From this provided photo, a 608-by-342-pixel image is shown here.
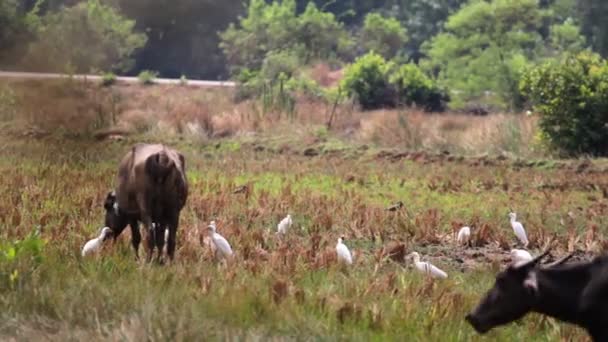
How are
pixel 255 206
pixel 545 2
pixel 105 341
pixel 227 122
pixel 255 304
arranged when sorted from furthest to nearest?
pixel 545 2, pixel 227 122, pixel 255 206, pixel 255 304, pixel 105 341

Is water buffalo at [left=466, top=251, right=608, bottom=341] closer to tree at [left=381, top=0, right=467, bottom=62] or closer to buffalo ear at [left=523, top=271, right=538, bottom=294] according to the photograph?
buffalo ear at [left=523, top=271, right=538, bottom=294]

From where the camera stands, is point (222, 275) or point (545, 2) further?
point (545, 2)

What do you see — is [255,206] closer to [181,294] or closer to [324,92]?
[181,294]

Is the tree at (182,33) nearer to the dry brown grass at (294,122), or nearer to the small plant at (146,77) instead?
the small plant at (146,77)

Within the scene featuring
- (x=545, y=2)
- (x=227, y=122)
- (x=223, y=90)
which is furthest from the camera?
(x=545, y=2)

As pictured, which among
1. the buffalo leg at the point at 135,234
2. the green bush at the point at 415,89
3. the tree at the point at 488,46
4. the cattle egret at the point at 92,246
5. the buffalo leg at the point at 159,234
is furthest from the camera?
the tree at the point at 488,46

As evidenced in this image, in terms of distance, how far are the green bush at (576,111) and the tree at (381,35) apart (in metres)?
31.2

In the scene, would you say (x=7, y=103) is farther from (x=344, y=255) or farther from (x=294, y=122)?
(x=294, y=122)

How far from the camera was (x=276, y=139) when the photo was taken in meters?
27.6

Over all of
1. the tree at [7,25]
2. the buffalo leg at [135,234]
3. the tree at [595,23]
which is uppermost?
the tree at [7,25]

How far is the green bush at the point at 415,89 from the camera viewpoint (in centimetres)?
3912

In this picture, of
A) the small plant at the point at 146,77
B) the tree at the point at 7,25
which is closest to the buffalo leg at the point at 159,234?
the tree at the point at 7,25

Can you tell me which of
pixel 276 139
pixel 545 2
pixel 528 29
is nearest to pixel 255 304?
pixel 276 139

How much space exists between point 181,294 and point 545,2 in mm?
57824
